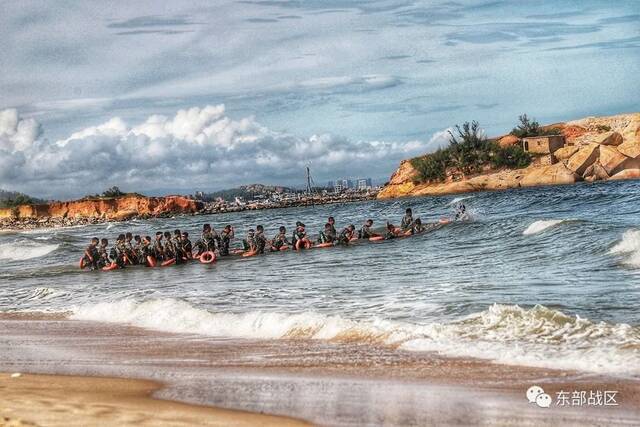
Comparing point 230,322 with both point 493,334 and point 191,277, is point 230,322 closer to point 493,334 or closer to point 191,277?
point 493,334

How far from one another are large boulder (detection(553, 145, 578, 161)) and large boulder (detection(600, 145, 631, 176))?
18.9ft

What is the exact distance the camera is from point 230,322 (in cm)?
1352

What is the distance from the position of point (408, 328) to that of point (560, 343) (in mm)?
2294

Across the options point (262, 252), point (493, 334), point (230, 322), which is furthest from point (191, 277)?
point (493, 334)

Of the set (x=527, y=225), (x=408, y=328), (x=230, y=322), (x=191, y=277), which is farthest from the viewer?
(x=527, y=225)

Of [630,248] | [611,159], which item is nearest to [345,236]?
[630,248]

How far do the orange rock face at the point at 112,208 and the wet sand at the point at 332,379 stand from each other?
107039mm

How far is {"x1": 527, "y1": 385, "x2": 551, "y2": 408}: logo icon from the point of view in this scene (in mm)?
7195

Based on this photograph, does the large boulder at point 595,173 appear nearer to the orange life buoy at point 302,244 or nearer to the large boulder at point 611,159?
the large boulder at point 611,159

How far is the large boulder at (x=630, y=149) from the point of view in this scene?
3290 inches

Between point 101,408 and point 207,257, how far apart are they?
22997 mm

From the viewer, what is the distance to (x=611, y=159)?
83.9 metres

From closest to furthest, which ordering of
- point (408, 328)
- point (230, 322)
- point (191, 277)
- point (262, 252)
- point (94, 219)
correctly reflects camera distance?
point (408, 328) < point (230, 322) < point (191, 277) < point (262, 252) < point (94, 219)

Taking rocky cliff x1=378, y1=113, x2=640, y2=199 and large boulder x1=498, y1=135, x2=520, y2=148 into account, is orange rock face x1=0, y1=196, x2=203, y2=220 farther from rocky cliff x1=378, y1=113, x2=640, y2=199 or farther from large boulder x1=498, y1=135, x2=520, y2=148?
large boulder x1=498, y1=135, x2=520, y2=148
